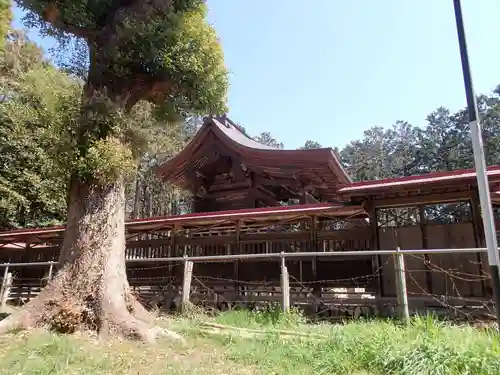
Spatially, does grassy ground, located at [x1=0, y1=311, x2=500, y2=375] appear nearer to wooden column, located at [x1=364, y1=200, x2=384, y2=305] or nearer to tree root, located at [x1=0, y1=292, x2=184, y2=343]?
tree root, located at [x1=0, y1=292, x2=184, y2=343]

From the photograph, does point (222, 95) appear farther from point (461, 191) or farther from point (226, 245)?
point (461, 191)

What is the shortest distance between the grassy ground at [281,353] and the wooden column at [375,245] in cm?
304

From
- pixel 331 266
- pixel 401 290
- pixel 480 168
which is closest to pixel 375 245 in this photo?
pixel 331 266

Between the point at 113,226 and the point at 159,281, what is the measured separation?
5.18 metres

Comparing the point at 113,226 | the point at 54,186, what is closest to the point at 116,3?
the point at 113,226

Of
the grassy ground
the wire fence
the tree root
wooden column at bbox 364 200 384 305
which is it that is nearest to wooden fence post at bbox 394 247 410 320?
the wire fence

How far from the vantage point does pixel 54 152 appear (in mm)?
6832

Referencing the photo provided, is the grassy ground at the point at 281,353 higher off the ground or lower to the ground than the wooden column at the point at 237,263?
lower

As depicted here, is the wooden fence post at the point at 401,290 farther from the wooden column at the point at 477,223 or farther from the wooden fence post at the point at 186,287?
the wooden fence post at the point at 186,287

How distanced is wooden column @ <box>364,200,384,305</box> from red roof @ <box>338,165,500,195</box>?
0.57 m

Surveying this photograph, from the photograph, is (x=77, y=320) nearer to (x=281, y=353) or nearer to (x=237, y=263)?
(x=281, y=353)

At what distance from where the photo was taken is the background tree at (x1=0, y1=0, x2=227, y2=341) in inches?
235

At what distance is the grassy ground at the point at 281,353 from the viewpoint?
3.90 metres

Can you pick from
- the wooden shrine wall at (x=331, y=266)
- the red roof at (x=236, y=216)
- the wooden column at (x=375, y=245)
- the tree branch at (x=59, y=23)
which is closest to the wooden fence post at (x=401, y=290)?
the wooden shrine wall at (x=331, y=266)
